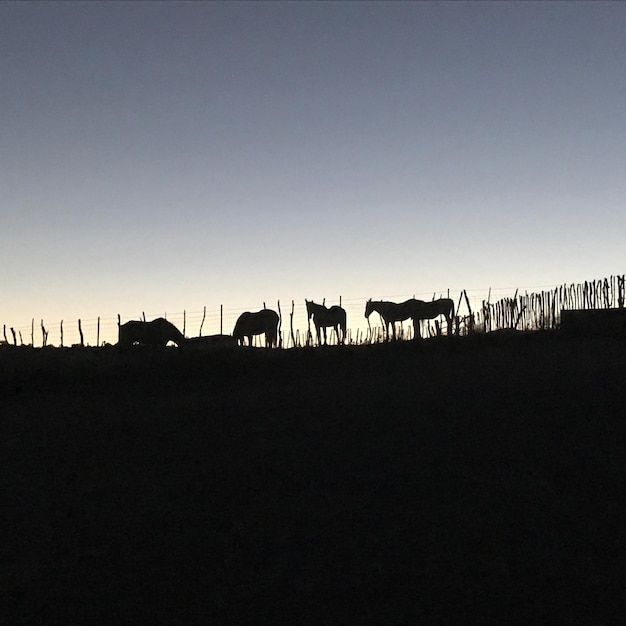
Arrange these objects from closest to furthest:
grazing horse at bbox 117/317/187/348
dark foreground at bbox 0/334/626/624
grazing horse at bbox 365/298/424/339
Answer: dark foreground at bbox 0/334/626/624 → grazing horse at bbox 117/317/187/348 → grazing horse at bbox 365/298/424/339

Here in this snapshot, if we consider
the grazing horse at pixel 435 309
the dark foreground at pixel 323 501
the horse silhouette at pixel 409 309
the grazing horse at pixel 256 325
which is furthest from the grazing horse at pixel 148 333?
the dark foreground at pixel 323 501

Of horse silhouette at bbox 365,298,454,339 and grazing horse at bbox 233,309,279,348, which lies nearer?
grazing horse at bbox 233,309,279,348

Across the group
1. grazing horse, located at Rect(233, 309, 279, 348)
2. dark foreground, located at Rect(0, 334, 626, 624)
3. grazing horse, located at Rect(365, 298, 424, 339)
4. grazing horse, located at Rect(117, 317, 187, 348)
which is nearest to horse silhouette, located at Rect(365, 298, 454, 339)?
grazing horse, located at Rect(365, 298, 424, 339)

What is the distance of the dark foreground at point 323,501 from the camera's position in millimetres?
7895

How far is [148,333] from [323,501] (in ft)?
68.7

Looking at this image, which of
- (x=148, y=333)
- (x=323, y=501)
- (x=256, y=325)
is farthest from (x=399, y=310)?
(x=323, y=501)

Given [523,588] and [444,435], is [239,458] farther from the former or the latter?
[523,588]

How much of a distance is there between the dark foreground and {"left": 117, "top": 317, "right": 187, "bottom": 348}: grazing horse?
1268 cm

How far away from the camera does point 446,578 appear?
322 inches

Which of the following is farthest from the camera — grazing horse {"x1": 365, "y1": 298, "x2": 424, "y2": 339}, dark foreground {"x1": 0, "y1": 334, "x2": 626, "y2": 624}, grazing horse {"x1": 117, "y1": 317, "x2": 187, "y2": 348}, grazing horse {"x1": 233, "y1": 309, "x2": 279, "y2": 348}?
grazing horse {"x1": 365, "y1": 298, "x2": 424, "y2": 339}

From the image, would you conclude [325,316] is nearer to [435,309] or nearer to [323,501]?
[435,309]

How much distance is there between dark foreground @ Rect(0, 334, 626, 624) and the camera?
25.9 feet

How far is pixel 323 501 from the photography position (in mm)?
10148

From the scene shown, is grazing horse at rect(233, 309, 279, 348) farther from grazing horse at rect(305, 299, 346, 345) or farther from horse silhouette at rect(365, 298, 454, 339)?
horse silhouette at rect(365, 298, 454, 339)
